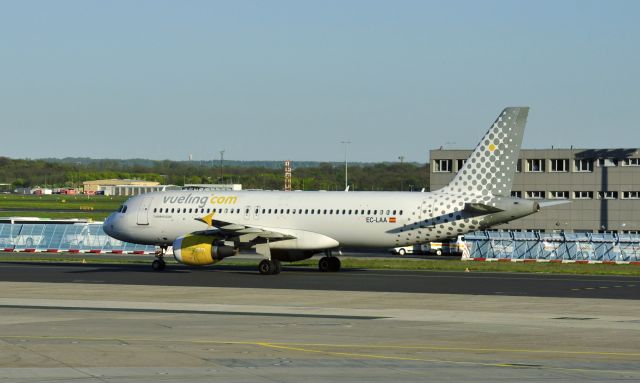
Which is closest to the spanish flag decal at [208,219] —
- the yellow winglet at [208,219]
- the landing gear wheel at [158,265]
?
the yellow winglet at [208,219]

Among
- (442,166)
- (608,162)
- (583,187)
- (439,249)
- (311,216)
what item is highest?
(608,162)

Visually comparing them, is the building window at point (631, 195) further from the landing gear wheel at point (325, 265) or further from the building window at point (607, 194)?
the landing gear wheel at point (325, 265)

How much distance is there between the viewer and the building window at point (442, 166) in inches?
4281

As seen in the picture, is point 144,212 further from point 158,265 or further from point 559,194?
point 559,194

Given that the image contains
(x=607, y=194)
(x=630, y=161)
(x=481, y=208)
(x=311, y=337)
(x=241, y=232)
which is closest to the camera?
(x=311, y=337)

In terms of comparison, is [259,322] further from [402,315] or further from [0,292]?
[0,292]

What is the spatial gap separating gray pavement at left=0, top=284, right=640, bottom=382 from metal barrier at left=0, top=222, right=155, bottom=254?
34.9 metres

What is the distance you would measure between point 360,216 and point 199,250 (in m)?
7.89

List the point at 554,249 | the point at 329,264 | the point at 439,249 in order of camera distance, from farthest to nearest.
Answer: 1. the point at 439,249
2. the point at 554,249
3. the point at 329,264

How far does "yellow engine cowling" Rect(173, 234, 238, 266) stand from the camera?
176ft

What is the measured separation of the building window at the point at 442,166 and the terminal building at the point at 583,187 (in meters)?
2.59

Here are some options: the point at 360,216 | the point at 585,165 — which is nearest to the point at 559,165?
the point at 585,165

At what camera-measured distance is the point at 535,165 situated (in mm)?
105688

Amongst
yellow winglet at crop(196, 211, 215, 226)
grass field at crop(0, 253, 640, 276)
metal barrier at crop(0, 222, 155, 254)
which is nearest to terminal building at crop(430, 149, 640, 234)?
grass field at crop(0, 253, 640, 276)
